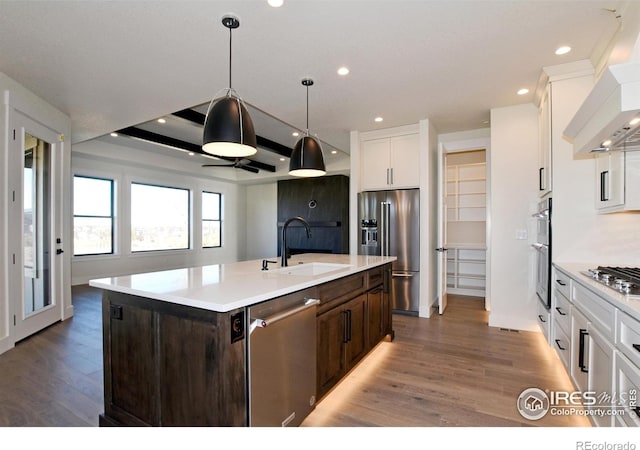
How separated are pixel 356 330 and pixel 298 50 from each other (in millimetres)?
2342

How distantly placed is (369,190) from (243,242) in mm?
6295

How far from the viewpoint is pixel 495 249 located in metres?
3.97

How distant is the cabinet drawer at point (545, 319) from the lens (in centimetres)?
297

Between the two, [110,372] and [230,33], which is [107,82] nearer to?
[230,33]

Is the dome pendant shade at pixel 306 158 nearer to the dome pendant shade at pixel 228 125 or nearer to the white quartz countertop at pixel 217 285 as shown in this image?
the dome pendant shade at pixel 228 125

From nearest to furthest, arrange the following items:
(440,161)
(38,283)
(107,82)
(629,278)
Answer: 1. (629,278)
2. (107,82)
3. (38,283)
4. (440,161)

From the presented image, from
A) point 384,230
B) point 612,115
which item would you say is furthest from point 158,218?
point 612,115

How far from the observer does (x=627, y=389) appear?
1410 mm

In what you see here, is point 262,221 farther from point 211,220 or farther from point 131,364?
point 131,364

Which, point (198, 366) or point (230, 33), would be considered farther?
point (230, 33)

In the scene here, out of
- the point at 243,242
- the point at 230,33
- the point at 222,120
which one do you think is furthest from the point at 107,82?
the point at 243,242

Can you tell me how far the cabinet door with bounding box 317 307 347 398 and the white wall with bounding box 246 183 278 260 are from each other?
282 inches

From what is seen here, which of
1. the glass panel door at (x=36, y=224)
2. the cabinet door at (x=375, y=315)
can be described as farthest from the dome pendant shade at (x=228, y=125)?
the glass panel door at (x=36, y=224)

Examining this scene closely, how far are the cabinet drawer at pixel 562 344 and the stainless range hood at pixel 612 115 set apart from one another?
1365 millimetres
